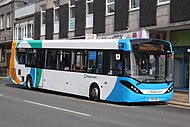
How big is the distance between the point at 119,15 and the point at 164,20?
15.5ft

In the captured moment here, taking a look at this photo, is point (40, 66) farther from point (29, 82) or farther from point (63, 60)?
point (63, 60)

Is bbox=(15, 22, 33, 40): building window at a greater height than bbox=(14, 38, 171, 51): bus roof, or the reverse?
bbox=(15, 22, 33, 40): building window

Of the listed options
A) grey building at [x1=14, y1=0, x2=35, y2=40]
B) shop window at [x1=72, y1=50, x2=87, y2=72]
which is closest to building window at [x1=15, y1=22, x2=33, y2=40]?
grey building at [x1=14, y1=0, x2=35, y2=40]

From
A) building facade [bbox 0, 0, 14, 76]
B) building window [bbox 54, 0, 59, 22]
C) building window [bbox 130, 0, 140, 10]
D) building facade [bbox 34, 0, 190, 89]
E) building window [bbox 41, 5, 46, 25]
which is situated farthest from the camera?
building facade [bbox 0, 0, 14, 76]

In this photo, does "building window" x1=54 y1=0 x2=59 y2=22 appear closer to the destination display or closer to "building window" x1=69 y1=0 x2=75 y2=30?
"building window" x1=69 y1=0 x2=75 y2=30

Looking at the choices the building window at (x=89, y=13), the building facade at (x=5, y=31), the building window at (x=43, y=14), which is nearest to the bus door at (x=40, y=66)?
the building window at (x=89, y=13)

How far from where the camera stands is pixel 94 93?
653 inches

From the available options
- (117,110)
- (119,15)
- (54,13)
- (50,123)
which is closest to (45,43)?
(119,15)

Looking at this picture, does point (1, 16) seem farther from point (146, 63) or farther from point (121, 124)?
point (121, 124)

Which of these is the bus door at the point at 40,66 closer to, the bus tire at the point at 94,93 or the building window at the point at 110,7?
the bus tire at the point at 94,93

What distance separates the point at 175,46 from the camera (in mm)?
22656

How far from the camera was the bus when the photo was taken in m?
14.9

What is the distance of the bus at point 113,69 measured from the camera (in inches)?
586

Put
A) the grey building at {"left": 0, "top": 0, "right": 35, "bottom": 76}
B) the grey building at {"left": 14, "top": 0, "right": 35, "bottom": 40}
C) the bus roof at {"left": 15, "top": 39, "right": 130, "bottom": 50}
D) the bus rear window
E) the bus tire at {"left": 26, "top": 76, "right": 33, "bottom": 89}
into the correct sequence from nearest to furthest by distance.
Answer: the bus roof at {"left": 15, "top": 39, "right": 130, "bottom": 50} → the bus tire at {"left": 26, "top": 76, "right": 33, "bottom": 89} → the bus rear window → the grey building at {"left": 14, "top": 0, "right": 35, "bottom": 40} → the grey building at {"left": 0, "top": 0, "right": 35, "bottom": 76}
